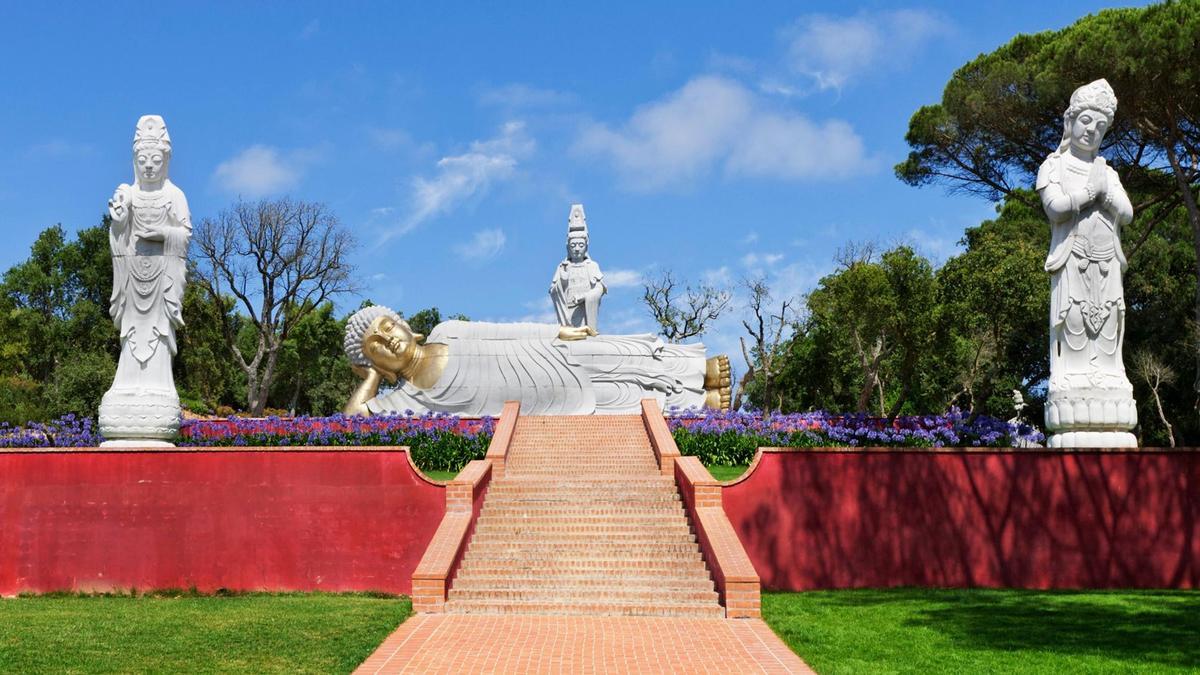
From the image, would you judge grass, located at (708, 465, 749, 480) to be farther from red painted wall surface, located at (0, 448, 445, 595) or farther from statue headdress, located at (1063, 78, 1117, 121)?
statue headdress, located at (1063, 78, 1117, 121)

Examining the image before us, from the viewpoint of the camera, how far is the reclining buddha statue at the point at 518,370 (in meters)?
17.7

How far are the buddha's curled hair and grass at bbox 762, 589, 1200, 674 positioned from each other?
10153 millimetres

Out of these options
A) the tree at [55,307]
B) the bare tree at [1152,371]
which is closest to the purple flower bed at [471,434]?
the bare tree at [1152,371]

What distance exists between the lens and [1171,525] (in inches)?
409

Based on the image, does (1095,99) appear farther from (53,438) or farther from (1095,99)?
(53,438)

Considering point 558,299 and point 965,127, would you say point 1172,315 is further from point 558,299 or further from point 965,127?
point 558,299

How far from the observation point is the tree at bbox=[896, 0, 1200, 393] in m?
16.9

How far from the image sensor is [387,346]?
1794cm

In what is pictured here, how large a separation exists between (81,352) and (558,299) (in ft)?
65.4

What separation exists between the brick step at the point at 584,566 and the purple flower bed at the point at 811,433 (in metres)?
5.19

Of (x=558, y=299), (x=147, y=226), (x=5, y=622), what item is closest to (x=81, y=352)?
(x=558, y=299)

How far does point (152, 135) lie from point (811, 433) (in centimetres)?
982

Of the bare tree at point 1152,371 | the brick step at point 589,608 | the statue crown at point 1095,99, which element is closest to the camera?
the brick step at point 589,608

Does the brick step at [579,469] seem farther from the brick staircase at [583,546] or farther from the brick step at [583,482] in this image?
the brick step at [583,482]
